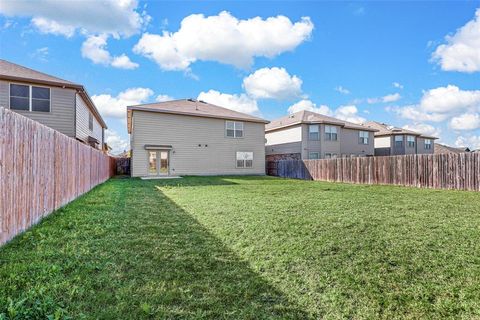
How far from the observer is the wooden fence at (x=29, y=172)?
11.5 feet

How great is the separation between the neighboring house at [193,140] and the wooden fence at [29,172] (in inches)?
452

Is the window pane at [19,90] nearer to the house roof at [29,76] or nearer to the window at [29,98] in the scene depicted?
the window at [29,98]

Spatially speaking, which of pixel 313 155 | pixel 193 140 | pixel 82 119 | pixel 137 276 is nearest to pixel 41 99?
pixel 82 119

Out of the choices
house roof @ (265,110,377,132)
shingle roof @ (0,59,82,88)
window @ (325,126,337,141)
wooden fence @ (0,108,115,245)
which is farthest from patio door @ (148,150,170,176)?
window @ (325,126,337,141)

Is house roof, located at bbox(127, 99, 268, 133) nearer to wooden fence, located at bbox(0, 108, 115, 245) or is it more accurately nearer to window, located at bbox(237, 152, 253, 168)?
window, located at bbox(237, 152, 253, 168)

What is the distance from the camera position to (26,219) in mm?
4113

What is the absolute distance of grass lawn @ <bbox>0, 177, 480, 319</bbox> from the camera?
85.4 inches

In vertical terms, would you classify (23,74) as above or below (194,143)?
above

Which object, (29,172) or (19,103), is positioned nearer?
(29,172)

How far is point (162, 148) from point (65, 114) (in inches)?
239

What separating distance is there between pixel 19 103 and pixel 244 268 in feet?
49.4

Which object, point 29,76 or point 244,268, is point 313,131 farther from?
point 244,268

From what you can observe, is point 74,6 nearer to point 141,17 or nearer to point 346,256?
point 141,17

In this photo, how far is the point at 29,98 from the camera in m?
13.0
